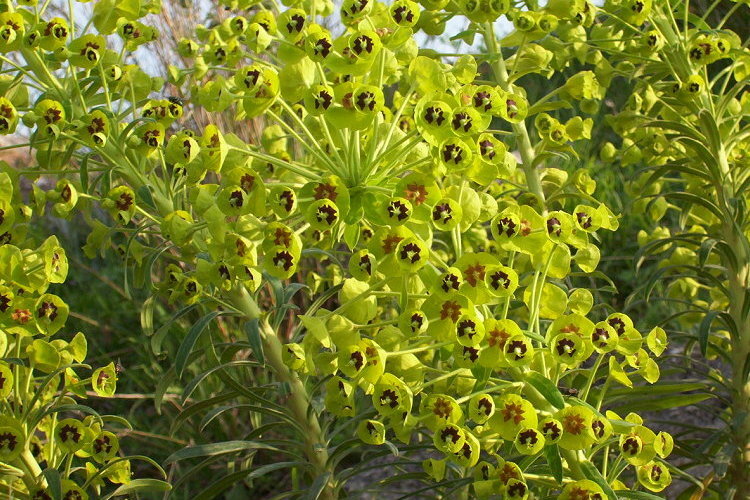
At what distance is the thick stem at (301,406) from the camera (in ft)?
6.57

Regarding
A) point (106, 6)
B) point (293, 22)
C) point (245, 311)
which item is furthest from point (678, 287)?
point (106, 6)

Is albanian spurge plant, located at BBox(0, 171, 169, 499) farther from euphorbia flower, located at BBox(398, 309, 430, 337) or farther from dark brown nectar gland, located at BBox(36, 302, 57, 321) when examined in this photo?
euphorbia flower, located at BBox(398, 309, 430, 337)

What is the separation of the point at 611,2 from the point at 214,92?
44.7 inches

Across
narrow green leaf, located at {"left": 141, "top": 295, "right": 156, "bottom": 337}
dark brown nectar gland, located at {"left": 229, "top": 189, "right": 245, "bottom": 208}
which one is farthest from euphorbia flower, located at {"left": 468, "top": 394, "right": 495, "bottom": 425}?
narrow green leaf, located at {"left": 141, "top": 295, "right": 156, "bottom": 337}

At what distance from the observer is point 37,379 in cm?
179

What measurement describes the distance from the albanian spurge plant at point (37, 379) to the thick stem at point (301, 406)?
1.33 ft

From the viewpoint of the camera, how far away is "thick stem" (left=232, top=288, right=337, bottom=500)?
200 centimetres

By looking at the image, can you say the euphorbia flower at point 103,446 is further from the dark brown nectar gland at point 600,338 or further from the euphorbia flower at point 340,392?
the dark brown nectar gland at point 600,338

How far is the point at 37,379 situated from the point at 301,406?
63cm

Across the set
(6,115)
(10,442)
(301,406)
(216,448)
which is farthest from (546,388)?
(6,115)

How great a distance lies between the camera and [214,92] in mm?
1482

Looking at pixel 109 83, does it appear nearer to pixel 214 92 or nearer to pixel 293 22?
pixel 214 92

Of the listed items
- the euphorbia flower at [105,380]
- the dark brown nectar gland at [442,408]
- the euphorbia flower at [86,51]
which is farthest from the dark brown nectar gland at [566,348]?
the euphorbia flower at [86,51]

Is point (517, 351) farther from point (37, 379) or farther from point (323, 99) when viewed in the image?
point (37, 379)
